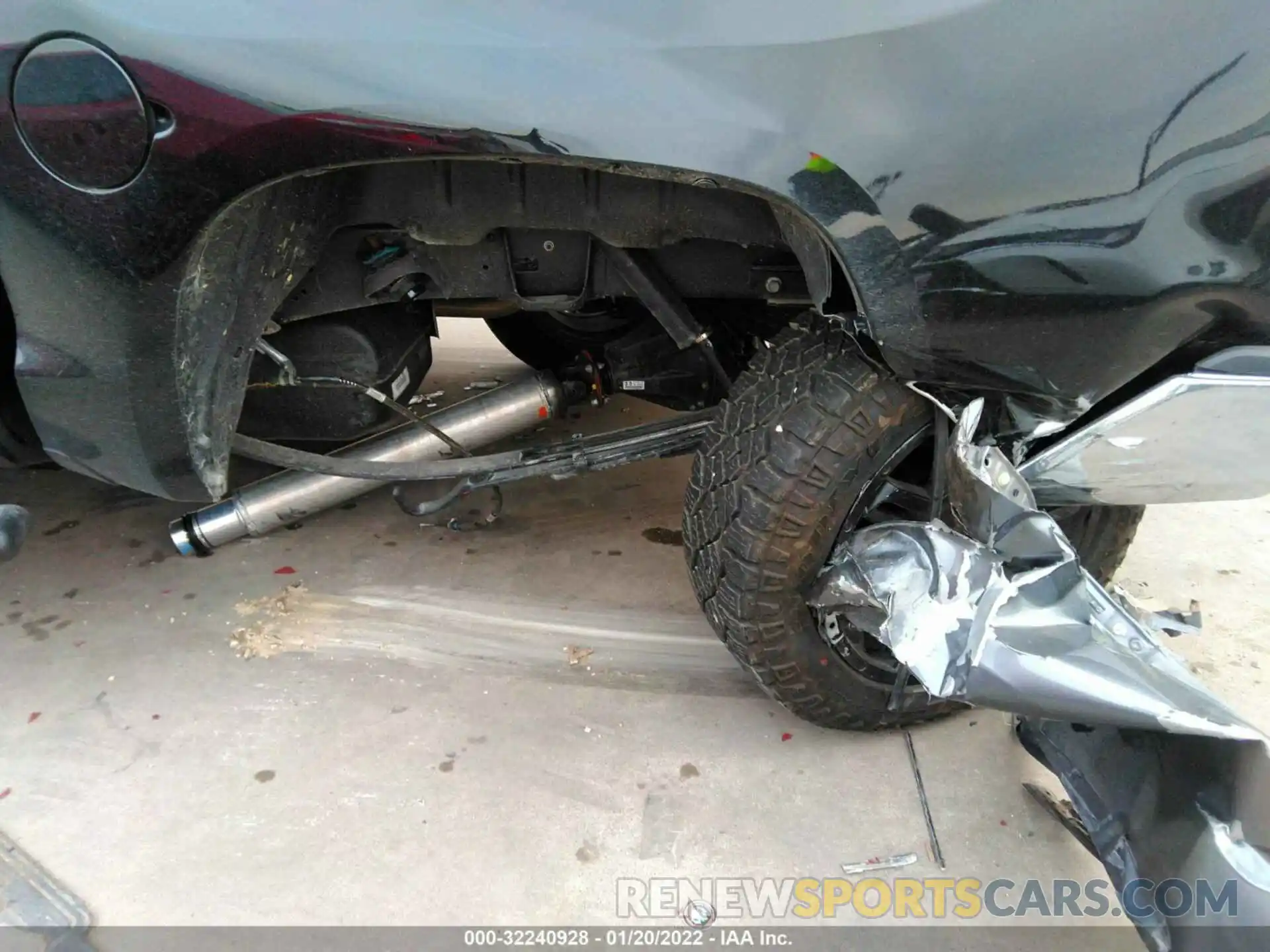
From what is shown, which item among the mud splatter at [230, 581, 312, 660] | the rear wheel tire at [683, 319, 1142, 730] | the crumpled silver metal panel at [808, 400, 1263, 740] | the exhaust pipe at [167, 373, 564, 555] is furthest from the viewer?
the exhaust pipe at [167, 373, 564, 555]

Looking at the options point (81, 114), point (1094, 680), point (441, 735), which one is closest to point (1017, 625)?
point (1094, 680)

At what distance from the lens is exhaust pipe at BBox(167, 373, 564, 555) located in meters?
2.33

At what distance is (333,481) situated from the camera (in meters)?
2.37

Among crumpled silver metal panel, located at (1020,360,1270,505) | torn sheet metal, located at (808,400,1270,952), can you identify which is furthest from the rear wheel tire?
crumpled silver metal panel, located at (1020,360,1270,505)

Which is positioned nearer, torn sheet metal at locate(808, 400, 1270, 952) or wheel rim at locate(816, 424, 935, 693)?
torn sheet metal at locate(808, 400, 1270, 952)

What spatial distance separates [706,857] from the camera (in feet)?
5.02

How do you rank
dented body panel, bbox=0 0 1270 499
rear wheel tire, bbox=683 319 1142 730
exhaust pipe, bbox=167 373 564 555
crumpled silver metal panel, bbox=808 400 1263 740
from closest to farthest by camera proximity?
dented body panel, bbox=0 0 1270 499 < crumpled silver metal panel, bbox=808 400 1263 740 < rear wheel tire, bbox=683 319 1142 730 < exhaust pipe, bbox=167 373 564 555

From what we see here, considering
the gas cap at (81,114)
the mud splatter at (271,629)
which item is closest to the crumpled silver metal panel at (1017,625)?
the gas cap at (81,114)

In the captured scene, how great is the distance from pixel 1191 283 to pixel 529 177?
1.07 metres

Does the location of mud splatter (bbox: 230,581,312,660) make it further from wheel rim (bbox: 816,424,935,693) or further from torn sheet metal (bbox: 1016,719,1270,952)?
torn sheet metal (bbox: 1016,719,1270,952)

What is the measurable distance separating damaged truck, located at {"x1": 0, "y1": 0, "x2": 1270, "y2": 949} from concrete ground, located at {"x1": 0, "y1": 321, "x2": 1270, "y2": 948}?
0.23 metres
